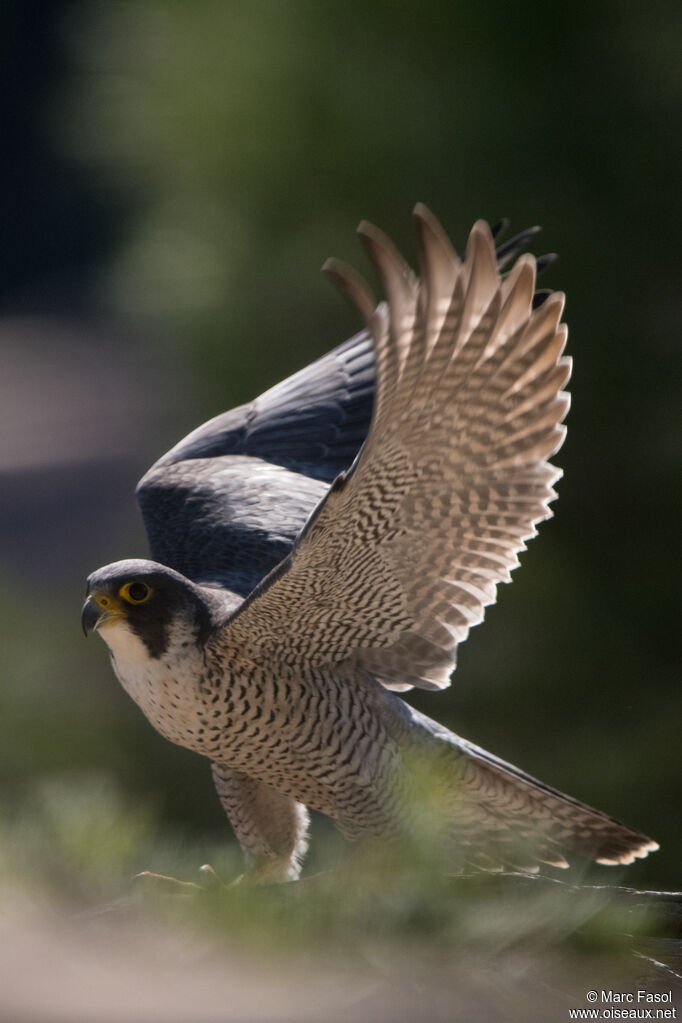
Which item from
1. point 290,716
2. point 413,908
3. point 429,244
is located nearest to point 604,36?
point 429,244

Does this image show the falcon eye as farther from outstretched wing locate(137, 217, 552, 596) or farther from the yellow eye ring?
outstretched wing locate(137, 217, 552, 596)

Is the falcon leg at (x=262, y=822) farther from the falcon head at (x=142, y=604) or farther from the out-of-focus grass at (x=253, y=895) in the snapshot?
the out-of-focus grass at (x=253, y=895)

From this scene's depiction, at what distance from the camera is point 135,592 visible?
184 centimetres

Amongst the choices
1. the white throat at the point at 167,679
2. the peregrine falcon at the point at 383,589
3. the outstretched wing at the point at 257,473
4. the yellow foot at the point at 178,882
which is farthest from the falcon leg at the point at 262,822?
the yellow foot at the point at 178,882

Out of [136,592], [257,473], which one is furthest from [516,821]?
[257,473]

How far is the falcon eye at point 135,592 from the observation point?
183 cm

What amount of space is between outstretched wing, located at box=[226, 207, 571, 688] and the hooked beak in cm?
21

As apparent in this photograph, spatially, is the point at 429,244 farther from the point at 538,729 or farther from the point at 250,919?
the point at 538,729

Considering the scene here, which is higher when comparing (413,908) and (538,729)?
(413,908)

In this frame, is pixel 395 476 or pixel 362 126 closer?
pixel 395 476

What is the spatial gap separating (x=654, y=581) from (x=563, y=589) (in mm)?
159

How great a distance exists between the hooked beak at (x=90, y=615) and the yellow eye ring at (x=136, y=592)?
0.05 meters

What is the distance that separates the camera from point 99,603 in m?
1.82

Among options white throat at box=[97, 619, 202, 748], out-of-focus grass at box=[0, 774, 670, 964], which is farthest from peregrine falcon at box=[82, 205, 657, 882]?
out-of-focus grass at box=[0, 774, 670, 964]
